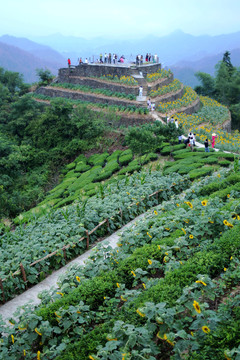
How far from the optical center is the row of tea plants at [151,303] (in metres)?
4.15

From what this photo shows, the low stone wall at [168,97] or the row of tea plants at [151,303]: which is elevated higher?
the low stone wall at [168,97]

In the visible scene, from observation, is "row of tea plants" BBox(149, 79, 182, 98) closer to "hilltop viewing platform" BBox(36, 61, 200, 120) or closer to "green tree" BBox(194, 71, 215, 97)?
"hilltop viewing platform" BBox(36, 61, 200, 120)

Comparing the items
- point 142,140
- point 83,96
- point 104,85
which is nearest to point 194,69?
point 104,85

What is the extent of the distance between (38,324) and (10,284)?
2.27 meters

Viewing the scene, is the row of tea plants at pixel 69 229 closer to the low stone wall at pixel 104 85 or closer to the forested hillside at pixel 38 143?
the forested hillside at pixel 38 143

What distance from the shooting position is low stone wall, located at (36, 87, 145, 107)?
26344mm

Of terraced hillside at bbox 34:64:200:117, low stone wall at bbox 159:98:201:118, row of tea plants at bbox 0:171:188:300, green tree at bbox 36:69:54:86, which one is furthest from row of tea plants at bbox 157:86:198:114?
green tree at bbox 36:69:54:86

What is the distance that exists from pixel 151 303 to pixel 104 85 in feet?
89.2

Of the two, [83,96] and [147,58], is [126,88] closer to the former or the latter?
[83,96]

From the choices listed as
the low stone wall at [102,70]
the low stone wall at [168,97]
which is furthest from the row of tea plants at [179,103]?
the low stone wall at [102,70]

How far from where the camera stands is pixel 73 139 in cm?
2434

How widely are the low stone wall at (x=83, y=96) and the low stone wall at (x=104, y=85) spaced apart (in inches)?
51.3

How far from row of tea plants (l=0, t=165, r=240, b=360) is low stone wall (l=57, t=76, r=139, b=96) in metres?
21.3

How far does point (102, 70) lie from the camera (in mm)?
30984
